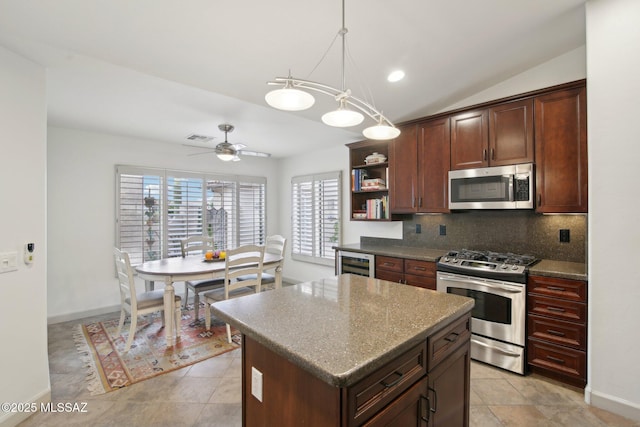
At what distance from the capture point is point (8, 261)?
1.93 meters

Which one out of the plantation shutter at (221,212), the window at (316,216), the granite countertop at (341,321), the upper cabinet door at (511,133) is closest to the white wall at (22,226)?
the granite countertop at (341,321)

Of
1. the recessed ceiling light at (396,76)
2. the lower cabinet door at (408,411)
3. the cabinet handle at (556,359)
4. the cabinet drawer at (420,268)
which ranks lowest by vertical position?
the cabinet handle at (556,359)

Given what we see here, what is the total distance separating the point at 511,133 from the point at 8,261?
4083mm

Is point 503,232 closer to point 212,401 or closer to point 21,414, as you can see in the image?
point 212,401

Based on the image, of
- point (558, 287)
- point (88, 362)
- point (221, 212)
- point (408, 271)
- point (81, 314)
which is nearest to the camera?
point (558, 287)

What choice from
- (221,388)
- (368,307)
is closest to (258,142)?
(221,388)

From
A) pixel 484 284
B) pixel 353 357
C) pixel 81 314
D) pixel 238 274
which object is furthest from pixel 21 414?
pixel 484 284

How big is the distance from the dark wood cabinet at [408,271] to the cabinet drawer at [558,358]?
3.06 ft

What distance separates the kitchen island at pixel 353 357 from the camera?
97 centimetres

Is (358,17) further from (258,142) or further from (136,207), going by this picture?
(136,207)

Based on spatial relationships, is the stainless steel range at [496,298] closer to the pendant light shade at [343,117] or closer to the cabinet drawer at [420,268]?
the cabinet drawer at [420,268]

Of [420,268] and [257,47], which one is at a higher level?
[257,47]

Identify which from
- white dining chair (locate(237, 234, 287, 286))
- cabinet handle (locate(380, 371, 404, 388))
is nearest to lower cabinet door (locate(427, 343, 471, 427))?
cabinet handle (locate(380, 371, 404, 388))

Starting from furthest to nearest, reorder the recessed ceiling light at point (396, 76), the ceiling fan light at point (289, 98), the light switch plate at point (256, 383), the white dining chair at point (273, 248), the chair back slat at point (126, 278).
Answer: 1. the white dining chair at point (273, 248)
2. the chair back slat at point (126, 278)
3. the recessed ceiling light at point (396, 76)
4. the ceiling fan light at point (289, 98)
5. the light switch plate at point (256, 383)
